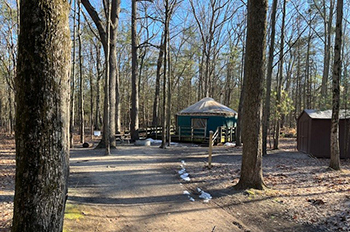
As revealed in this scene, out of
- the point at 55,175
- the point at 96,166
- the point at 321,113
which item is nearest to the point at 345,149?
the point at 321,113

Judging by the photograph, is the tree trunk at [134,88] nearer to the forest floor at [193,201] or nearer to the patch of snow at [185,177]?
the forest floor at [193,201]

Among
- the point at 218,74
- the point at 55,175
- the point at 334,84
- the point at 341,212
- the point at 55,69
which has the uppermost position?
the point at 218,74

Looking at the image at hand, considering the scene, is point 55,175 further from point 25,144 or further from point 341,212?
point 341,212

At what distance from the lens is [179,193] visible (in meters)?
5.21

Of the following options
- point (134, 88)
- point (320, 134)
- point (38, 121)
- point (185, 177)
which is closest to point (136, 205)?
point (185, 177)

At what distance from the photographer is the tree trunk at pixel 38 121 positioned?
Result: 6.67 feet

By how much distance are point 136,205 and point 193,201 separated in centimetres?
115

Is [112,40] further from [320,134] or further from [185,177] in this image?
[320,134]

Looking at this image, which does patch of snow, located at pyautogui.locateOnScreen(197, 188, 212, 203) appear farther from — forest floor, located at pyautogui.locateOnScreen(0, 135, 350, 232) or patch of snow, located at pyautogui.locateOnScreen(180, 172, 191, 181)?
patch of snow, located at pyautogui.locateOnScreen(180, 172, 191, 181)

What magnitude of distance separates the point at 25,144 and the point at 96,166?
235 inches

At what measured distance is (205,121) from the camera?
64.6ft

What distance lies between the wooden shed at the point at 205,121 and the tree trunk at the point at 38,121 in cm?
1650

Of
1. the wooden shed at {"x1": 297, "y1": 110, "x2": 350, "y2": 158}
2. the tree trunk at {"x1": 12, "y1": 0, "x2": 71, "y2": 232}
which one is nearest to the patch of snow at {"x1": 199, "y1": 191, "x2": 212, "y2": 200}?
the tree trunk at {"x1": 12, "y1": 0, "x2": 71, "y2": 232}

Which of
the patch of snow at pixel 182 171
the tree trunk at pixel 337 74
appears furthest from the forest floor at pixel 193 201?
the tree trunk at pixel 337 74
